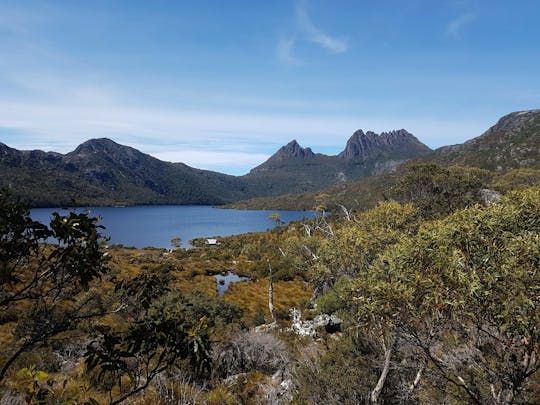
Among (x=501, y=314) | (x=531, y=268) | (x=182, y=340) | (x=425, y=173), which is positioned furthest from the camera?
(x=425, y=173)

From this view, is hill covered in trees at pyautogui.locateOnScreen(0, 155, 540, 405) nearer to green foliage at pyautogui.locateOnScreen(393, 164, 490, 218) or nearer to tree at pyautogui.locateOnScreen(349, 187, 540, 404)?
tree at pyautogui.locateOnScreen(349, 187, 540, 404)

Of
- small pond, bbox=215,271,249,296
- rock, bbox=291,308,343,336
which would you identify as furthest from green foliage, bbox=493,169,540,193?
rock, bbox=291,308,343,336

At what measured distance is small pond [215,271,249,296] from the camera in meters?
48.5

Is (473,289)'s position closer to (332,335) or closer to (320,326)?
(332,335)

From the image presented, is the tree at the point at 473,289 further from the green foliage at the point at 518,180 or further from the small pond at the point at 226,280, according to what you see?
the green foliage at the point at 518,180

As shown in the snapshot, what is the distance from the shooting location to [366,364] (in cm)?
1267

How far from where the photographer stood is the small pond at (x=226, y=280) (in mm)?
48500

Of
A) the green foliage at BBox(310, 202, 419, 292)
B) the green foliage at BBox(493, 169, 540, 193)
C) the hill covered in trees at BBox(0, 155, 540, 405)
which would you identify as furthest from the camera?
the green foliage at BBox(493, 169, 540, 193)

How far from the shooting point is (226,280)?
5541 centimetres

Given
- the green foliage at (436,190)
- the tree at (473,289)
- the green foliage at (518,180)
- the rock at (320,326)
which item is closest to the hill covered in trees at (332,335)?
the tree at (473,289)

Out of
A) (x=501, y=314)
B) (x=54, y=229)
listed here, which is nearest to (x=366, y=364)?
(x=501, y=314)

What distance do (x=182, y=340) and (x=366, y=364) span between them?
1107 cm

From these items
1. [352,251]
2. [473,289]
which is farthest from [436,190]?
[473,289]

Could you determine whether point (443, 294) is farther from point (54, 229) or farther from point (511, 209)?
point (54, 229)
